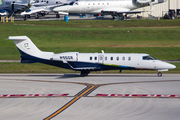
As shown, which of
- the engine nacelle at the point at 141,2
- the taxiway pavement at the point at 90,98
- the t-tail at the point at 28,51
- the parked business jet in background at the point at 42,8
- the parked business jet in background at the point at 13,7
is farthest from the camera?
the engine nacelle at the point at 141,2

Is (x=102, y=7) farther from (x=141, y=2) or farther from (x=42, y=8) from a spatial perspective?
(x=42, y=8)

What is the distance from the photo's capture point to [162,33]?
6450 cm

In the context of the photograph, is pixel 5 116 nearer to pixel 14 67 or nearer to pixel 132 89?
pixel 132 89

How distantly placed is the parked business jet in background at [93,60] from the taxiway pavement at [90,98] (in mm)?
1211

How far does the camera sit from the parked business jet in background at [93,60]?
97.5 ft

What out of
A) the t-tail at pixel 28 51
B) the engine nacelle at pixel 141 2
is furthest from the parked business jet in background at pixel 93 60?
the engine nacelle at pixel 141 2

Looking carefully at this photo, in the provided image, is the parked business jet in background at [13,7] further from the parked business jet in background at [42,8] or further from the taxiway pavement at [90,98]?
the taxiway pavement at [90,98]

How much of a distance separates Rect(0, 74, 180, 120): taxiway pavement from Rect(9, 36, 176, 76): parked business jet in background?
121 cm

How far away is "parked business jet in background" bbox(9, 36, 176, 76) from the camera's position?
29719 millimetres

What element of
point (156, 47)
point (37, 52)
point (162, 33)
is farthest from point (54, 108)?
point (162, 33)

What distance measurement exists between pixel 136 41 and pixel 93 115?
43681 mm

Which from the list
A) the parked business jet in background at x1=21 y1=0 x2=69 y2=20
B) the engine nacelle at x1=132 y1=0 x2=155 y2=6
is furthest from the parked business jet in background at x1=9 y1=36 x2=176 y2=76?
the engine nacelle at x1=132 y1=0 x2=155 y2=6

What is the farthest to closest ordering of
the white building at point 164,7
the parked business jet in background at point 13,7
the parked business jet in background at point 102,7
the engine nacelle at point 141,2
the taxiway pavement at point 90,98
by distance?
the white building at point 164,7, the engine nacelle at point 141,2, the parked business jet in background at point 102,7, the parked business jet in background at point 13,7, the taxiway pavement at point 90,98

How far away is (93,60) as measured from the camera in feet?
99.3
